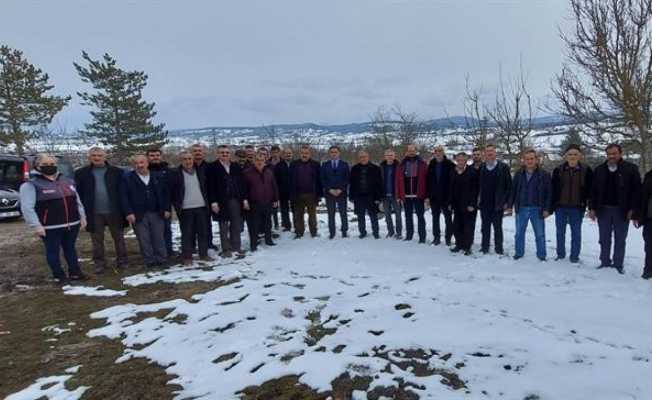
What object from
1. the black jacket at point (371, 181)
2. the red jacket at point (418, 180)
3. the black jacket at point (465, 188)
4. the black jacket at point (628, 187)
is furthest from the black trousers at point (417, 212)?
the black jacket at point (628, 187)

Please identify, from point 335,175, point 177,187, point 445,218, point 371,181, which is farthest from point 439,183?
point 177,187

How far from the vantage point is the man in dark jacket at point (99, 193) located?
630 centimetres

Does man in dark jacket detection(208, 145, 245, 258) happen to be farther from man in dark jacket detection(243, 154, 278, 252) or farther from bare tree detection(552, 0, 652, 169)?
bare tree detection(552, 0, 652, 169)

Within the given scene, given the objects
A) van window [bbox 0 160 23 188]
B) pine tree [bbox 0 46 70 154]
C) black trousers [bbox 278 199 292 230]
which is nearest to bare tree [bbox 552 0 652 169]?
black trousers [bbox 278 199 292 230]

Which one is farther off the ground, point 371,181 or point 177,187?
point 177,187

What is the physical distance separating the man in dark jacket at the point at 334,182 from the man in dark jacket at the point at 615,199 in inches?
165

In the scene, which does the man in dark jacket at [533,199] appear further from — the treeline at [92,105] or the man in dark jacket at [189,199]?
the treeline at [92,105]

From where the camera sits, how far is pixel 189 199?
687cm

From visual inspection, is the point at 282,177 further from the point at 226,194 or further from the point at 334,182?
the point at 226,194

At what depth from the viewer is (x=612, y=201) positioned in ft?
18.5

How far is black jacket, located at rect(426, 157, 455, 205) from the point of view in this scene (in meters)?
7.27

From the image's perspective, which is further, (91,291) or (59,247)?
(59,247)

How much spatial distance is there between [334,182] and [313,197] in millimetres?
528

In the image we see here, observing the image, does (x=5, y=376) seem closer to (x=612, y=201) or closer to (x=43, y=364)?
(x=43, y=364)
